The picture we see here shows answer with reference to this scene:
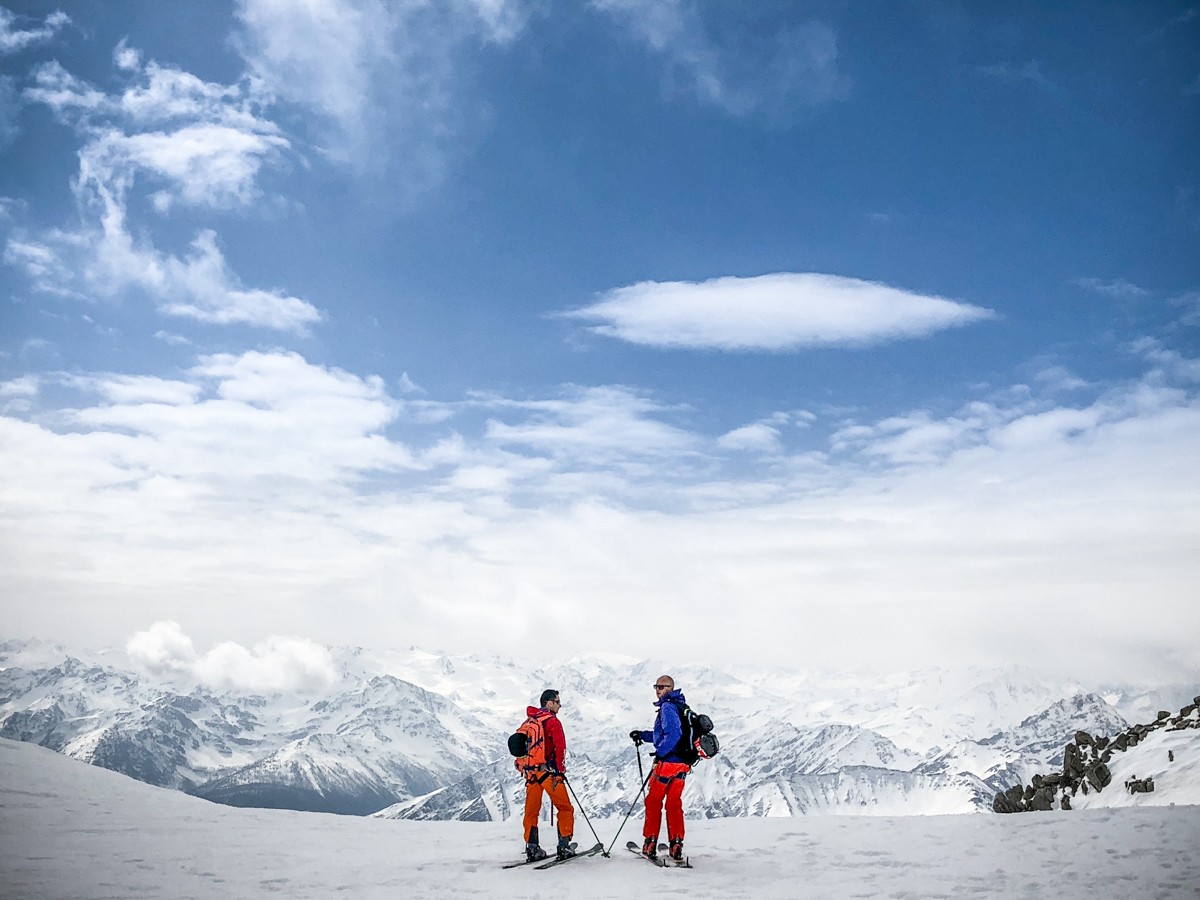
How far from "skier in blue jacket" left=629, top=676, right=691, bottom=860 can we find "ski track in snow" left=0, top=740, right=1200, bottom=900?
0.59m

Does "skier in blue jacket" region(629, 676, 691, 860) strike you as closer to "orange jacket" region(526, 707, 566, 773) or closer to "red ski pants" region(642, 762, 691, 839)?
"red ski pants" region(642, 762, 691, 839)

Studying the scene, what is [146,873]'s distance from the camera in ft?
41.9

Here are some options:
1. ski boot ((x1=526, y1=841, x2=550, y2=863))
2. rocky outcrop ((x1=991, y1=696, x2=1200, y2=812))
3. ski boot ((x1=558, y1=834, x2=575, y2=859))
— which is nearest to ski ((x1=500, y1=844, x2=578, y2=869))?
ski boot ((x1=526, y1=841, x2=550, y2=863))

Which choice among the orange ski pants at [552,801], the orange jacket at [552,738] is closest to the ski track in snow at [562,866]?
the orange ski pants at [552,801]

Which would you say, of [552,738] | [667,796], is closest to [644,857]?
[667,796]

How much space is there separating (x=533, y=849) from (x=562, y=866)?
26.0 inches

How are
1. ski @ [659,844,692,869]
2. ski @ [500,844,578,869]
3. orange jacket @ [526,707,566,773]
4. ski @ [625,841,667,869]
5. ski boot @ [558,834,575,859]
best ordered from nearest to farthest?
ski @ [659,844,692,869], ski @ [625,841,667,869], ski @ [500,844,578,869], ski boot @ [558,834,575,859], orange jacket @ [526,707,566,773]

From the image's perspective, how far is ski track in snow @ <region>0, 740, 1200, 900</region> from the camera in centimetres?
1190

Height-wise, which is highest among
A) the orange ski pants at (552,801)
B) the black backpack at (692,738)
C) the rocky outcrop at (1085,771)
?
the black backpack at (692,738)

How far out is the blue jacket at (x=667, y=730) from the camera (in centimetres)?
1420

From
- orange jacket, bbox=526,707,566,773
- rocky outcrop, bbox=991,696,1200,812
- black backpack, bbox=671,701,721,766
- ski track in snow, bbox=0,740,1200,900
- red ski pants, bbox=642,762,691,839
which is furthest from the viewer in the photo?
rocky outcrop, bbox=991,696,1200,812

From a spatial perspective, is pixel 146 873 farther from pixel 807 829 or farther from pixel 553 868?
pixel 807 829

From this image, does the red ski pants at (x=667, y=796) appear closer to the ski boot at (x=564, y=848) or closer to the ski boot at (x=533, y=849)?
the ski boot at (x=564, y=848)

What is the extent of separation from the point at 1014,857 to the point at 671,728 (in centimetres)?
562
